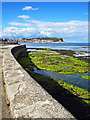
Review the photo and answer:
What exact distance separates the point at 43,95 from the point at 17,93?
0.55 meters

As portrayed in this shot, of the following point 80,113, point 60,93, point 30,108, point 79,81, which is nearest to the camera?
point 30,108

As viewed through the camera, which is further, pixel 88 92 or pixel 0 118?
pixel 88 92

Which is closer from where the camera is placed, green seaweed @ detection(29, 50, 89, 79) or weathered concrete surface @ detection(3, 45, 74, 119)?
weathered concrete surface @ detection(3, 45, 74, 119)

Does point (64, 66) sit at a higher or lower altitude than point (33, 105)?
lower

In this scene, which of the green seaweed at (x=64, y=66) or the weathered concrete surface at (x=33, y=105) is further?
the green seaweed at (x=64, y=66)

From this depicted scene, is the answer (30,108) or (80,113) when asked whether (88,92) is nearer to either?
(80,113)

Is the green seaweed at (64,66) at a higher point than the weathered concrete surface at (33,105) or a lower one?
lower

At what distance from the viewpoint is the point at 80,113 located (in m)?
4.46

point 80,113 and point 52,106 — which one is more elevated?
point 52,106

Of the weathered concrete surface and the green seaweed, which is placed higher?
the weathered concrete surface

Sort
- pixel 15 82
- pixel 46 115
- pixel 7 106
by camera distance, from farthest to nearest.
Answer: pixel 15 82 → pixel 7 106 → pixel 46 115

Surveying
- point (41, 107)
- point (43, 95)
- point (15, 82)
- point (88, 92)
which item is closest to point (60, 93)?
point (88, 92)

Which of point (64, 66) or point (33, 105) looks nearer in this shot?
point (33, 105)

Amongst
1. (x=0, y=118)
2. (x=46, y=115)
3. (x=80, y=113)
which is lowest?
(x=80, y=113)
